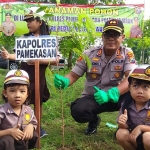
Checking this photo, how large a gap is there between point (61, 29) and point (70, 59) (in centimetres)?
292

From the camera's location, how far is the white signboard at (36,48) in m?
2.62

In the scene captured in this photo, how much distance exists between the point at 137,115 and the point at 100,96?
628 millimetres

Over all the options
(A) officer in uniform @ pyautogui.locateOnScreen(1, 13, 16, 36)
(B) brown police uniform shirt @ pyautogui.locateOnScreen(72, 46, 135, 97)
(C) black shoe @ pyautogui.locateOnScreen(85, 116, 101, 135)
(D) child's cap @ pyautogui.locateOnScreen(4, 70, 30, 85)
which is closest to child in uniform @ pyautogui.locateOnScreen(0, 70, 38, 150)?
(D) child's cap @ pyautogui.locateOnScreen(4, 70, 30, 85)

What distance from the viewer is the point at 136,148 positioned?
2.32 m

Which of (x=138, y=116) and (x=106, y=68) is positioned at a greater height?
(x=106, y=68)

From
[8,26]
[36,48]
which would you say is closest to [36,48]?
[36,48]

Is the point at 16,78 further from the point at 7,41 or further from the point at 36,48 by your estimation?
the point at 7,41

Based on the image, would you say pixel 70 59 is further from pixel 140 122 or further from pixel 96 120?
pixel 140 122

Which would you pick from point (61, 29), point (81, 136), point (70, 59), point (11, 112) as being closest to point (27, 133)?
point (11, 112)

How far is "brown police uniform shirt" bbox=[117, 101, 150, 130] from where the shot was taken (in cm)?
232

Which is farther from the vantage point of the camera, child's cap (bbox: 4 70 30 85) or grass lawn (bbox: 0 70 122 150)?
grass lawn (bbox: 0 70 122 150)

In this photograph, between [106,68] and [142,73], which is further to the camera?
[106,68]

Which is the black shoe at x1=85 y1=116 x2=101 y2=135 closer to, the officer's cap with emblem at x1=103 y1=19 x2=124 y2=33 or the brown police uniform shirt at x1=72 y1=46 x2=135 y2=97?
the brown police uniform shirt at x1=72 y1=46 x2=135 y2=97

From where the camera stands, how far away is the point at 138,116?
2340 millimetres
